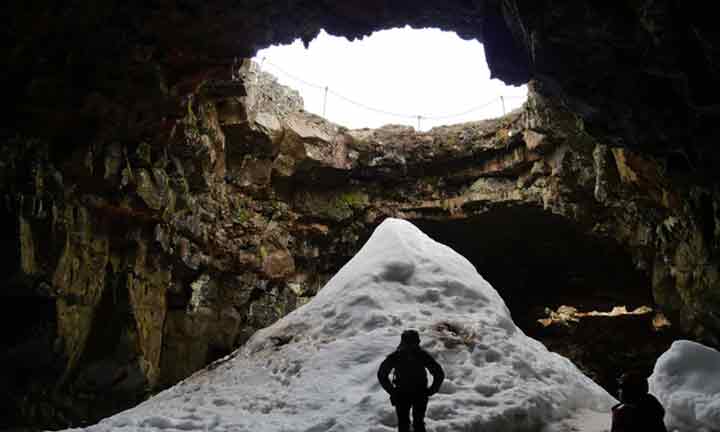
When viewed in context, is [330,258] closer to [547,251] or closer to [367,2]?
[547,251]

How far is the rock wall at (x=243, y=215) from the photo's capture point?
12.2 m

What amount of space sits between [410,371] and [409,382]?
112 millimetres

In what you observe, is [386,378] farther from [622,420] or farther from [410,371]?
[622,420]

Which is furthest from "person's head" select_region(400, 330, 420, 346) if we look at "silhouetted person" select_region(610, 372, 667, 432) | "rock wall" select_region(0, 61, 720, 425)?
"rock wall" select_region(0, 61, 720, 425)

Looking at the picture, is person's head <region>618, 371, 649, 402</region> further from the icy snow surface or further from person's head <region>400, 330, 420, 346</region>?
the icy snow surface

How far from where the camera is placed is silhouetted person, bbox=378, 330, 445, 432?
577cm

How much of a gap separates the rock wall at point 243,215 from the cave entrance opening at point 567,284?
0.36 meters

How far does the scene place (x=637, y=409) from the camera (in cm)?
459

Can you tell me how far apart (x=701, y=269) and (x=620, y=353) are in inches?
592

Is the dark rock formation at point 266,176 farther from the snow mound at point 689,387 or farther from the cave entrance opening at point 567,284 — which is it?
the snow mound at point 689,387

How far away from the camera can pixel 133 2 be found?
10.4 metres

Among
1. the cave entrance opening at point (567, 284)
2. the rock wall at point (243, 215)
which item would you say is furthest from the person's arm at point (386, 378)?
the cave entrance opening at point (567, 284)

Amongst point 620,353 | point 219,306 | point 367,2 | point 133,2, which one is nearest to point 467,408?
point 367,2

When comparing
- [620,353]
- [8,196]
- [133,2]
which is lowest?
[620,353]
